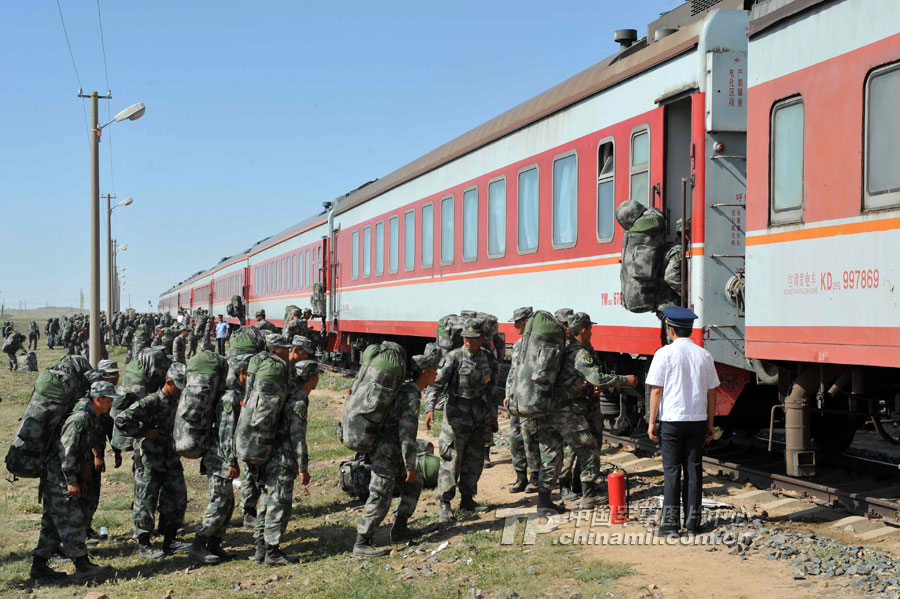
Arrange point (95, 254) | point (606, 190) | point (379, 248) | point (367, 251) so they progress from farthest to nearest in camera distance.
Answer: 1. point (367, 251)
2. point (379, 248)
3. point (95, 254)
4. point (606, 190)

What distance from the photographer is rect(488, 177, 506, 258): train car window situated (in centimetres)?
1316

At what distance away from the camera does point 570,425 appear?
27.3ft

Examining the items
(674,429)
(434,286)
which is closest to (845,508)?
(674,429)

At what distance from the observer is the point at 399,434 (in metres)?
7.47

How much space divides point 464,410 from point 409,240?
9.67 m

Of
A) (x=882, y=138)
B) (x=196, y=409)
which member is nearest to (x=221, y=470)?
(x=196, y=409)

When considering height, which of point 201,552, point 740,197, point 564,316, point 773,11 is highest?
point 773,11

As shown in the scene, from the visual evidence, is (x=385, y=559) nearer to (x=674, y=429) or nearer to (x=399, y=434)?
(x=399, y=434)

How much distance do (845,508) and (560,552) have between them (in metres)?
2.42

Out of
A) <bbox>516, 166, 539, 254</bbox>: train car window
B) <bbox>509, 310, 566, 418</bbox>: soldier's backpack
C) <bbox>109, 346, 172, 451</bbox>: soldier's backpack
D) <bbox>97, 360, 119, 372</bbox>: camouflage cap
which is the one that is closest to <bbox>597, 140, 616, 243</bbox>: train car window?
<bbox>516, 166, 539, 254</bbox>: train car window

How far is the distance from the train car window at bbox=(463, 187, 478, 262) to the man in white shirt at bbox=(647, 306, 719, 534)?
745cm

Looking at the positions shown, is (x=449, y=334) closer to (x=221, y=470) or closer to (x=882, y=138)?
(x=221, y=470)

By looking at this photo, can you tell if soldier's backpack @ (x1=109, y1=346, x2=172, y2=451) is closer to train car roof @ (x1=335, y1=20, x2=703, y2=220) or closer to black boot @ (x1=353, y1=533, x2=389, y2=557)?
black boot @ (x1=353, y1=533, x2=389, y2=557)

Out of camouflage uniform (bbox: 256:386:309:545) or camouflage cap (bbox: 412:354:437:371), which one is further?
camouflage cap (bbox: 412:354:437:371)
